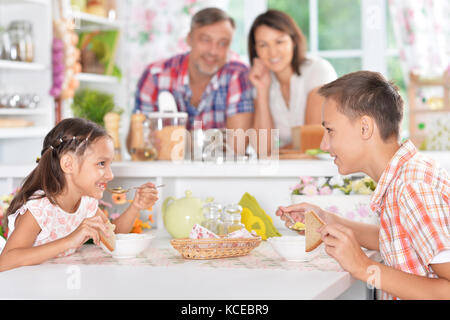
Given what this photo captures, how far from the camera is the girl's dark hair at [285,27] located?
9.21ft

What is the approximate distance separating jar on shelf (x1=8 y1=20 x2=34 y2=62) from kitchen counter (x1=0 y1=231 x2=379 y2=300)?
1.97 metres

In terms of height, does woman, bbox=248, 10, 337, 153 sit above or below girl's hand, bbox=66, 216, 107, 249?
above

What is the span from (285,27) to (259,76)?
0.80 feet

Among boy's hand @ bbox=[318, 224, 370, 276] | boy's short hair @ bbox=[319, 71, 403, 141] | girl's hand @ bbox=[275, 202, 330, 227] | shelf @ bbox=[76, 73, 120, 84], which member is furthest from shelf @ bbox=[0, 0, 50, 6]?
boy's hand @ bbox=[318, 224, 370, 276]

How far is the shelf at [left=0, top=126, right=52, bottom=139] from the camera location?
317cm

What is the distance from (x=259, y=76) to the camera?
2.90m

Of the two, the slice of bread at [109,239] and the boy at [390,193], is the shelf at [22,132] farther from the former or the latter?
the boy at [390,193]

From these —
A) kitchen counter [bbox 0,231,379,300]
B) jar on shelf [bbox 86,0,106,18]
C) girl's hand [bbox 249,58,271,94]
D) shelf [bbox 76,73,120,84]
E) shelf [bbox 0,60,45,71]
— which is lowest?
kitchen counter [bbox 0,231,379,300]

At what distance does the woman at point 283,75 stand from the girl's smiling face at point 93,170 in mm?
1291

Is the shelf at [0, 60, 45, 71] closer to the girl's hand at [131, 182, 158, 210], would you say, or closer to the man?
the man

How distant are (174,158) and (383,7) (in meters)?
2.47

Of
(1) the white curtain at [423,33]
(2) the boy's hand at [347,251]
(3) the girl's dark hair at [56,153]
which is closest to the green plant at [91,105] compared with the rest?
(1) the white curtain at [423,33]

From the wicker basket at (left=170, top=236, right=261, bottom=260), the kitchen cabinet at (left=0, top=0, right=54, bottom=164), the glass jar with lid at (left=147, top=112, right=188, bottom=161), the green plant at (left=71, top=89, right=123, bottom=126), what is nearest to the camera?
the wicker basket at (left=170, top=236, right=261, bottom=260)

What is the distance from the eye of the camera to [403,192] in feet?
4.23
